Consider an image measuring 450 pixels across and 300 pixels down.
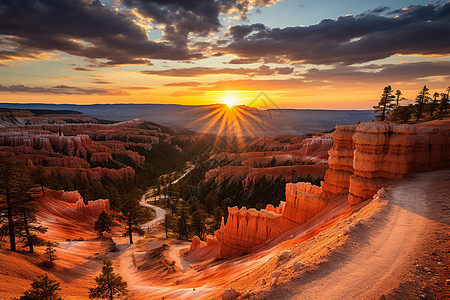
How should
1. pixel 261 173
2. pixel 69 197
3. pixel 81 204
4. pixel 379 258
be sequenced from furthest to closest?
pixel 261 173
pixel 69 197
pixel 81 204
pixel 379 258

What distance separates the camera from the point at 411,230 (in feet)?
26.8

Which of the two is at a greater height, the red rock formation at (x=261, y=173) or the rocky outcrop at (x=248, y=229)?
the rocky outcrop at (x=248, y=229)

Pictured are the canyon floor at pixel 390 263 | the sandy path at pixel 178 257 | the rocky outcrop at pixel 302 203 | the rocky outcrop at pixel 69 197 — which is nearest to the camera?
the canyon floor at pixel 390 263

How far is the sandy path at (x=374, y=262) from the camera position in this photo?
593cm

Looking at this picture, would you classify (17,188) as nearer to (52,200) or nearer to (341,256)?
(52,200)

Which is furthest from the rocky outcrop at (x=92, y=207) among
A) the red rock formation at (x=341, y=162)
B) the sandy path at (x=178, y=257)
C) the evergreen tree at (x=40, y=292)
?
the red rock formation at (x=341, y=162)

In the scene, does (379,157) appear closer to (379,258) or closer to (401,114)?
(379,258)

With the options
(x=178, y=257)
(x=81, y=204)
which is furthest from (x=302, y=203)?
(x=81, y=204)

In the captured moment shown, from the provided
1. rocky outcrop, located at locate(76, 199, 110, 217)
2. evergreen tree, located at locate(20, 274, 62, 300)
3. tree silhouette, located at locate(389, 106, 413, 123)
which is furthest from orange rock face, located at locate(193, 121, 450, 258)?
rocky outcrop, located at locate(76, 199, 110, 217)

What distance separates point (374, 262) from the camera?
6.81 metres

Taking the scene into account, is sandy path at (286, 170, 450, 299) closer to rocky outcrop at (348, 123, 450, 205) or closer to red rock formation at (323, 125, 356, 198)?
rocky outcrop at (348, 123, 450, 205)

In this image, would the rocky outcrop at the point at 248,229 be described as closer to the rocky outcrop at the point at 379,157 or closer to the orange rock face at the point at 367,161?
the orange rock face at the point at 367,161

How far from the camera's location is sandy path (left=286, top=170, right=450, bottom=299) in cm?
593

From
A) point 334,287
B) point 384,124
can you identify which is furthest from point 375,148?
point 334,287
